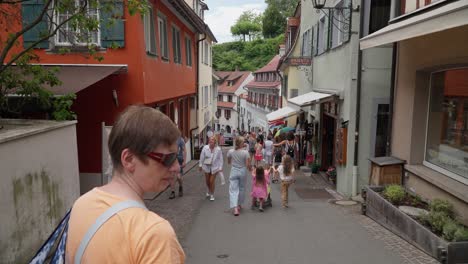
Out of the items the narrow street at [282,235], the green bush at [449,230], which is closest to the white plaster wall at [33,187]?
the narrow street at [282,235]

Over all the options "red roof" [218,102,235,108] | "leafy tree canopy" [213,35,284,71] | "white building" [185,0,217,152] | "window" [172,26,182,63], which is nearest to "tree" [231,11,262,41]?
"leafy tree canopy" [213,35,284,71]

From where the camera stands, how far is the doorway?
54.2ft

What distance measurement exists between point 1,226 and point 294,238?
457cm

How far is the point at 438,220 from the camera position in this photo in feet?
20.9

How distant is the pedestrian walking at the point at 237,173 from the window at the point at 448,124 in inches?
146

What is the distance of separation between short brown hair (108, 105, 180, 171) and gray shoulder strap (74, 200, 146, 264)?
17cm

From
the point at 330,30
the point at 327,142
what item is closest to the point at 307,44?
the point at 327,142

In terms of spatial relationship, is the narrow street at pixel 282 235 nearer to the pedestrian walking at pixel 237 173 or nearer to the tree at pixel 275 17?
the pedestrian walking at pixel 237 173

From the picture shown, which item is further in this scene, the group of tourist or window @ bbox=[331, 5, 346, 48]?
window @ bbox=[331, 5, 346, 48]

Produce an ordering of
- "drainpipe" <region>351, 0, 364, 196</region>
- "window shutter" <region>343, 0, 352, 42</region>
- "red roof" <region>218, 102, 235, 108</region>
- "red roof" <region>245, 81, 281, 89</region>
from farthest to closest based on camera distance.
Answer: "red roof" <region>218, 102, 235, 108</region> < "red roof" <region>245, 81, 281, 89</region> < "window shutter" <region>343, 0, 352, 42</region> < "drainpipe" <region>351, 0, 364, 196</region>

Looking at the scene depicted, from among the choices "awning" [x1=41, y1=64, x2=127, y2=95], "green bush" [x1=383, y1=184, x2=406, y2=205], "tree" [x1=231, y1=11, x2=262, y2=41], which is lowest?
"green bush" [x1=383, y1=184, x2=406, y2=205]

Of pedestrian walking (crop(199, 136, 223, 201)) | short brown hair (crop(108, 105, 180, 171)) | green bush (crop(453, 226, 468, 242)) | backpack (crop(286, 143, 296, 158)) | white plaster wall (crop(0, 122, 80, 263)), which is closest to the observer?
short brown hair (crop(108, 105, 180, 171))

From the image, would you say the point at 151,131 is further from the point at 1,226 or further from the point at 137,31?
the point at 137,31

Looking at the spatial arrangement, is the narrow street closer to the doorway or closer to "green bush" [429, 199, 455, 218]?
"green bush" [429, 199, 455, 218]
